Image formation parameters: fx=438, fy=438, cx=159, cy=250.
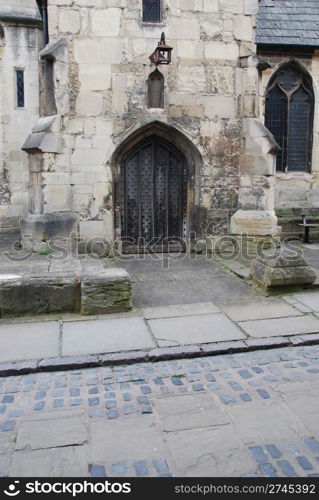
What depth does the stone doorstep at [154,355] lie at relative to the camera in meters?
3.99

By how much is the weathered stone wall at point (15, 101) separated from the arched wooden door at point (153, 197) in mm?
3406

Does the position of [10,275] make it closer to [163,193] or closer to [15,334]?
[15,334]

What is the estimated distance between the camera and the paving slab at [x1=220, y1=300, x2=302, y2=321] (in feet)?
17.5

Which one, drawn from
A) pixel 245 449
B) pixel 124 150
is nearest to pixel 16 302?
pixel 245 449

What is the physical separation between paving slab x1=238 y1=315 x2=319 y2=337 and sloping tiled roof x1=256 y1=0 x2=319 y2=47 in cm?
828

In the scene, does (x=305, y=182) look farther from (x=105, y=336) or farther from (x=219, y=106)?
(x=105, y=336)

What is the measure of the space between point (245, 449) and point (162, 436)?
0.56 metres

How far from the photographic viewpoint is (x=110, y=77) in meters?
8.16

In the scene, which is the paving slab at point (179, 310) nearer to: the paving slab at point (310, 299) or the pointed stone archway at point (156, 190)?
the paving slab at point (310, 299)

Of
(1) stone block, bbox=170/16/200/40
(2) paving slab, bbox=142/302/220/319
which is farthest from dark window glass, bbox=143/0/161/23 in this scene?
(2) paving slab, bbox=142/302/220/319

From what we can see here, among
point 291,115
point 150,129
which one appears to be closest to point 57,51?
point 150,129

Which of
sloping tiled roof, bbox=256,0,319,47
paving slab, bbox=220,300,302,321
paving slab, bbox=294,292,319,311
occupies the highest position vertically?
sloping tiled roof, bbox=256,0,319,47

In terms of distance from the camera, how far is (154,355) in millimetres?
4238

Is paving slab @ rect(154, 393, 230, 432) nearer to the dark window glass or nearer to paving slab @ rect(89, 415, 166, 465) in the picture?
paving slab @ rect(89, 415, 166, 465)
